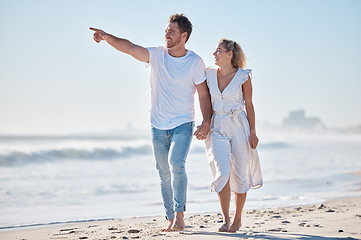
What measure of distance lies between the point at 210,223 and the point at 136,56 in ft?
6.75

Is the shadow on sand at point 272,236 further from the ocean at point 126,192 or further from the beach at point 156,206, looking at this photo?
the ocean at point 126,192

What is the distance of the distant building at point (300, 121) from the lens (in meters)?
78.2

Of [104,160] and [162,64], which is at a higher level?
[162,64]

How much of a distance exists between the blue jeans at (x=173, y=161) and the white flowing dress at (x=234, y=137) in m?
0.27

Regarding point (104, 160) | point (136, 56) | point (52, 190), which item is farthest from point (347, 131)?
point (136, 56)

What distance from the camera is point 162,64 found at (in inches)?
190

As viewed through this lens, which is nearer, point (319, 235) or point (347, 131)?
point (319, 235)

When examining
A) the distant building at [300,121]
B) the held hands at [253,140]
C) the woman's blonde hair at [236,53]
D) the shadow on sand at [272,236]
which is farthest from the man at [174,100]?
the distant building at [300,121]

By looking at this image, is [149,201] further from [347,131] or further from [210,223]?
[347,131]

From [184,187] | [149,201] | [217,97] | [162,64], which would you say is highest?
[162,64]

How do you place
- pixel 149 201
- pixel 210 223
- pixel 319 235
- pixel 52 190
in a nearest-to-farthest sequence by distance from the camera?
pixel 319 235
pixel 210 223
pixel 149 201
pixel 52 190

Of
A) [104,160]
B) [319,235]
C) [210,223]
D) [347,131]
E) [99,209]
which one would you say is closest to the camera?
[319,235]

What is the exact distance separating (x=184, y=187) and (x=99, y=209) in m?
2.97

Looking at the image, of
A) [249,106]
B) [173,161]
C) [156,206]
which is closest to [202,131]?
[173,161]
